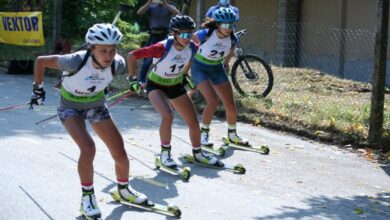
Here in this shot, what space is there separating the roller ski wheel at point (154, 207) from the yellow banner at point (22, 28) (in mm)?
11827

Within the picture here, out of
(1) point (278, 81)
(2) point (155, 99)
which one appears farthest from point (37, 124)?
(1) point (278, 81)

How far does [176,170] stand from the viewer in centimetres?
770

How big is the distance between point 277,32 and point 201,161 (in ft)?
37.9

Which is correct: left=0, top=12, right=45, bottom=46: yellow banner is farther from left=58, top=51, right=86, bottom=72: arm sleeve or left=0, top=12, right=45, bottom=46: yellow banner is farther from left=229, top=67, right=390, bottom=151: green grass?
left=58, top=51, right=86, bottom=72: arm sleeve

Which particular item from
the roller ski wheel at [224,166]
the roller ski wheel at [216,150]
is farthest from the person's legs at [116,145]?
the roller ski wheel at [216,150]

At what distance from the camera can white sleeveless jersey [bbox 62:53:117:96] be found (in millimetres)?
5945

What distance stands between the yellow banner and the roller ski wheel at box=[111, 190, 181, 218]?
11.8 metres

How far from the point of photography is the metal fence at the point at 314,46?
16438mm

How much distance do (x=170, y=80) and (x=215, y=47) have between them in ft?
4.26

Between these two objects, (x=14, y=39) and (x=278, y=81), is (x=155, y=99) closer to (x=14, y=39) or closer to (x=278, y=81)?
(x=278, y=81)

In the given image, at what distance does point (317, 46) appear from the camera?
59.9 ft

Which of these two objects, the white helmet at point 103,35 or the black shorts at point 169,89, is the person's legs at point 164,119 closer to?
the black shorts at point 169,89

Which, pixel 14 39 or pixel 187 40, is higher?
pixel 187 40

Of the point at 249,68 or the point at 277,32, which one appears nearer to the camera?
the point at 249,68
